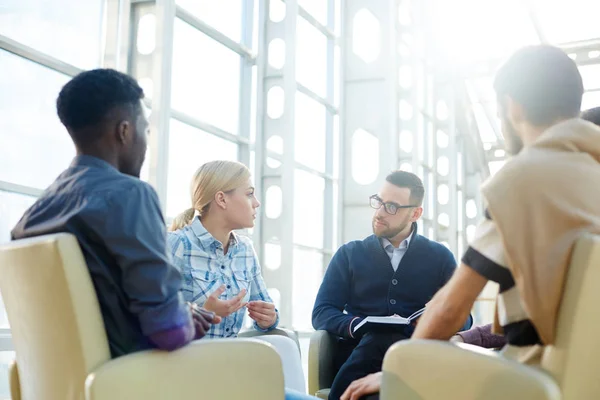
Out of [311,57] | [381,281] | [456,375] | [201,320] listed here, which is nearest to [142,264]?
[201,320]

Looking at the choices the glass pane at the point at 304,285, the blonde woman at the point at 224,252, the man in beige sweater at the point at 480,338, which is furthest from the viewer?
the glass pane at the point at 304,285

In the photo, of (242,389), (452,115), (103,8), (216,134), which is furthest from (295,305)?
(452,115)

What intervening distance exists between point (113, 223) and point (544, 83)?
1.07m

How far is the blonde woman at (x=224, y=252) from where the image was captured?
9.55ft

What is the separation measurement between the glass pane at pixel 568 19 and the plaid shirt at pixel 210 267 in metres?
10.6

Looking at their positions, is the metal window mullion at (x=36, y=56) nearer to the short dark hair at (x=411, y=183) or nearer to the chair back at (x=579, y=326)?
the short dark hair at (x=411, y=183)

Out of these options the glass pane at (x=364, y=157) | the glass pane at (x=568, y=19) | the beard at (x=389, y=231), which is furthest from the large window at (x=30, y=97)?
the glass pane at (x=568, y=19)

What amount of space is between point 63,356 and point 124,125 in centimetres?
63

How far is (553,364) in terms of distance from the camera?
4.94 feet

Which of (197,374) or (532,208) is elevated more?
(532,208)

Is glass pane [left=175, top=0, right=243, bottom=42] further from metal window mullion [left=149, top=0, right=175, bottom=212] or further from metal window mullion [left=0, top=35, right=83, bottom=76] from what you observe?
metal window mullion [left=0, top=35, right=83, bottom=76]

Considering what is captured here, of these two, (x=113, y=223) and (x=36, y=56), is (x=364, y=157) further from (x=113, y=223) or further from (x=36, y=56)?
(x=113, y=223)

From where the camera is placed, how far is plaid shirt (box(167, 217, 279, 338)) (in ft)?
9.55

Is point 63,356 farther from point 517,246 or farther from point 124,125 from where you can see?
point 517,246
